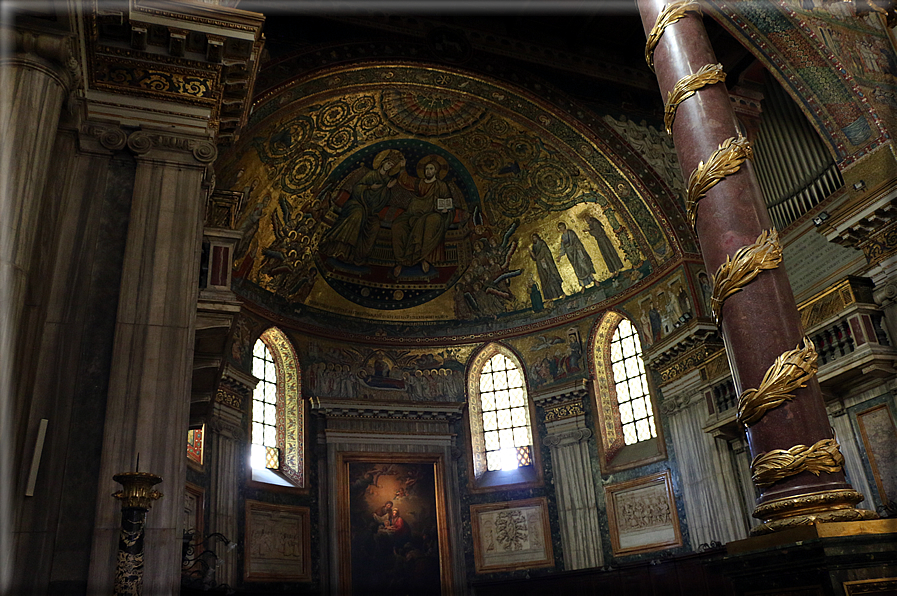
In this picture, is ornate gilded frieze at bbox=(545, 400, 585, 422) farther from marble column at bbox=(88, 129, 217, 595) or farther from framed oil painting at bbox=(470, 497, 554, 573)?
marble column at bbox=(88, 129, 217, 595)

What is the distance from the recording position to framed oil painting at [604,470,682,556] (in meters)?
15.4

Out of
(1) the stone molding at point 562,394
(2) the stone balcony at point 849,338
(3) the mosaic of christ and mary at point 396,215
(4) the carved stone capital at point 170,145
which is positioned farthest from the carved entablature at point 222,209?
(1) the stone molding at point 562,394

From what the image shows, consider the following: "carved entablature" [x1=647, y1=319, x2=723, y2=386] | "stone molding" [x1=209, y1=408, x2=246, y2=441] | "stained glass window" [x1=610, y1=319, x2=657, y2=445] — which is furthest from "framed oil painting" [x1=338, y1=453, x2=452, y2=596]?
"carved entablature" [x1=647, y1=319, x2=723, y2=386]

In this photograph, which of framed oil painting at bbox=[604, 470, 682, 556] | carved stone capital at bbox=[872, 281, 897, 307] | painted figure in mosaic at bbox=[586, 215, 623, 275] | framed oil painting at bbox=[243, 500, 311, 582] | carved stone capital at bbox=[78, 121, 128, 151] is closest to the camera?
carved stone capital at bbox=[78, 121, 128, 151]

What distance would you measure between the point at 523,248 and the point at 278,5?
8.32m

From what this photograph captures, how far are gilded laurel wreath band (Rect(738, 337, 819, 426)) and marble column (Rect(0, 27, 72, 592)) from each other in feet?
15.1

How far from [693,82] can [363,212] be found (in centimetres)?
1351

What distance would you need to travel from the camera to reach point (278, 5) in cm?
1467

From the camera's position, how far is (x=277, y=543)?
49.0ft

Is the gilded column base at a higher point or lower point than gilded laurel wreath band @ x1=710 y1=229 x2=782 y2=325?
lower

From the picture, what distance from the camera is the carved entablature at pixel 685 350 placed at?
1491 cm

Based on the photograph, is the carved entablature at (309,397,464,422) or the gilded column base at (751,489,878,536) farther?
the carved entablature at (309,397,464,422)

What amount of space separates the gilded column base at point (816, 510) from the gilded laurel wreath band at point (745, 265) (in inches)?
51.0

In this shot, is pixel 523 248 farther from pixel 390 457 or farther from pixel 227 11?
pixel 227 11
